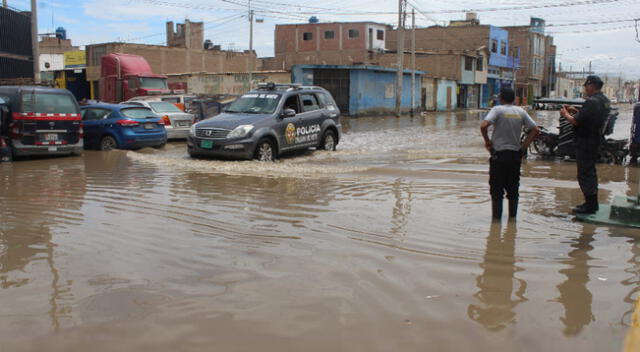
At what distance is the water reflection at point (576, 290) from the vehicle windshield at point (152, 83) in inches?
965

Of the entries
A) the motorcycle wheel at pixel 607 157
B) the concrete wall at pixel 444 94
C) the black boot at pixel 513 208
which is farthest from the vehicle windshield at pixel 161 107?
the concrete wall at pixel 444 94

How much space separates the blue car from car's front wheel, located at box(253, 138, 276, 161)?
4298 mm

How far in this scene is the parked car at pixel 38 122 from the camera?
13.4 m

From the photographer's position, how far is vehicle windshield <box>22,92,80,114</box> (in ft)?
44.3

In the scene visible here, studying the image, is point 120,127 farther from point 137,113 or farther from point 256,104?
point 256,104

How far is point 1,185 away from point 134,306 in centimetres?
697

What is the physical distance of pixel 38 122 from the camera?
13586mm

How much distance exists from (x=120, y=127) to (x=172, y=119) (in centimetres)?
306

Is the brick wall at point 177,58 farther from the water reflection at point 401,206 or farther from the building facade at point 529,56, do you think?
the building facade at point 529,56

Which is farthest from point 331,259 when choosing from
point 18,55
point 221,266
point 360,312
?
point 18,55

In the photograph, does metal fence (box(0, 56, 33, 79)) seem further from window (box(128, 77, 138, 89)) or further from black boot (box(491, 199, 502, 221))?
black boot (box(491, 199, 502, 221))

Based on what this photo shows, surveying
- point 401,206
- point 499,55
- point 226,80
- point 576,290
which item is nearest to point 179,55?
point 226,80

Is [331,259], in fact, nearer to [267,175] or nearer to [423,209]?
[423,209]

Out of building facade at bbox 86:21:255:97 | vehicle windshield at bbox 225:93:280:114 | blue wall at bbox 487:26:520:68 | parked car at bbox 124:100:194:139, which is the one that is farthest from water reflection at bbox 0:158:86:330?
blue wall at bbox 487:26:520:68
